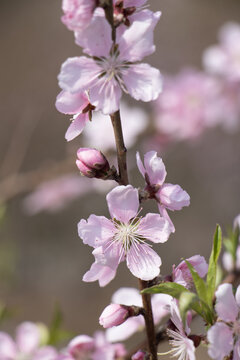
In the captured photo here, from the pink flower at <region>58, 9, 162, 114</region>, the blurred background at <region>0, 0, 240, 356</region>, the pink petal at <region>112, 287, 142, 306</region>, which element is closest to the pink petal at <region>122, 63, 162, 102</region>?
the pink flower at <region>58, 9, 162, 114</region>

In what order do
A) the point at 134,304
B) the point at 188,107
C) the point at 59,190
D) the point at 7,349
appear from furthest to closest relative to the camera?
the point at 59,190, the point at 188,107, the point at 7,349, the point at 134,304

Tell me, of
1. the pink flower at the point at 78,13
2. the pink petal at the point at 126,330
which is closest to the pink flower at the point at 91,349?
the pink petal at the point at 126,330

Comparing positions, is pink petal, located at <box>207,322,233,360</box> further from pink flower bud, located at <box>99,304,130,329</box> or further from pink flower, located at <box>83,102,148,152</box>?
pink flower, located at <box>83,102,148,152</box>

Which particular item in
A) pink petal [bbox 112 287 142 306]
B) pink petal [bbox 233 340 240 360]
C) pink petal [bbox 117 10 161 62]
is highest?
pink petal [bbox 117 10 161 62]

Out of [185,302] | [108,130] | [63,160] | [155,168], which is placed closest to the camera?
[185,302]

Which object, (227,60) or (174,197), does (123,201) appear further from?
(227,60)

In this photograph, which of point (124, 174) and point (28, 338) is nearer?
point (124, 174)

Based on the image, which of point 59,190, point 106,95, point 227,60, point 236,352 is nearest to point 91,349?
point 236,352
